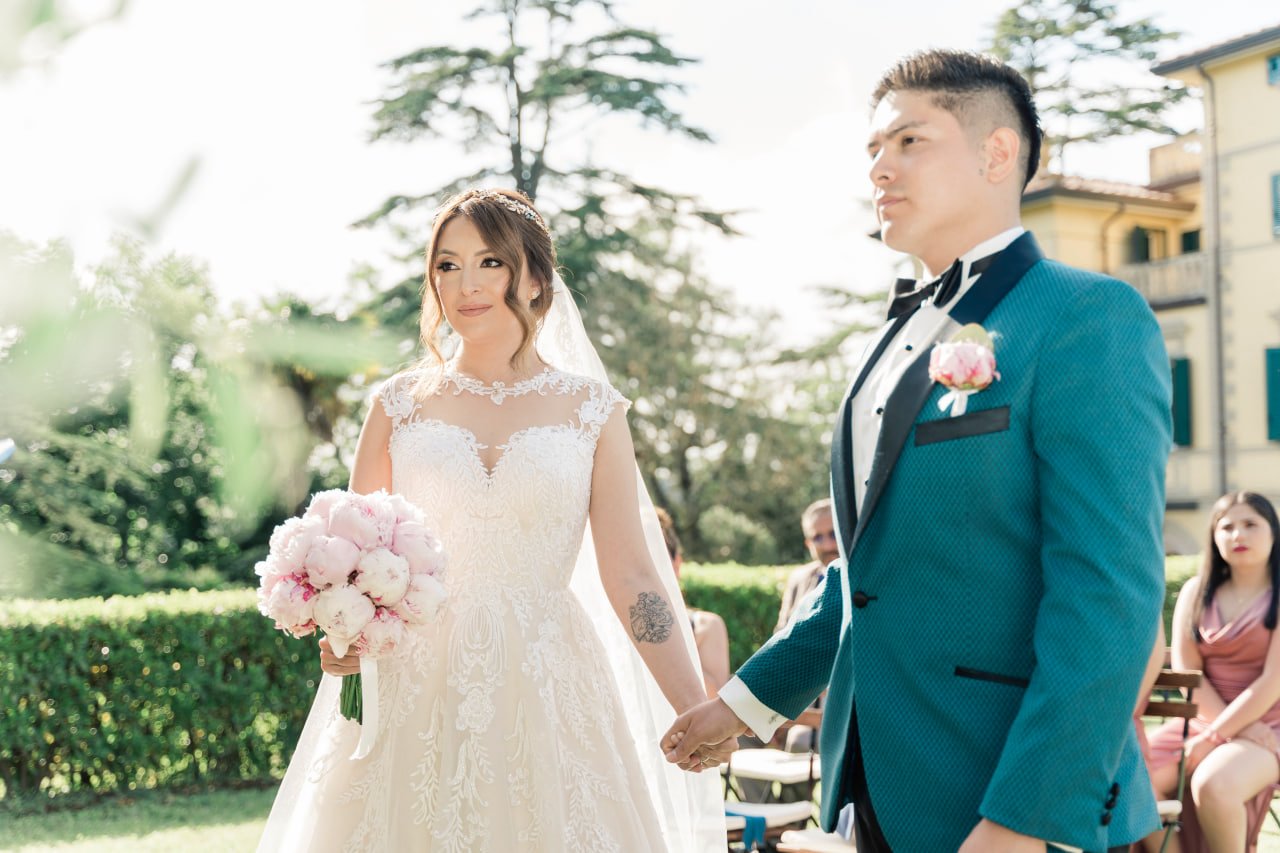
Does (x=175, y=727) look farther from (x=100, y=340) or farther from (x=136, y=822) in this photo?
(x=100, y=340)

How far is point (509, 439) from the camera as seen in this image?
394 centimetres

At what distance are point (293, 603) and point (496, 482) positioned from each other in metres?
0.72

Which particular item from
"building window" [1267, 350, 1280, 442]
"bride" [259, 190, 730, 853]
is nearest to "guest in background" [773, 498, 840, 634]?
"bride" [259, 190, 730, 853]

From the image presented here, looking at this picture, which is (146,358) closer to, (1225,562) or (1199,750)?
(1199,750)

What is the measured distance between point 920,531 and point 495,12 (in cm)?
2538

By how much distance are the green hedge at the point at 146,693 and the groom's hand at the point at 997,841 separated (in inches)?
377

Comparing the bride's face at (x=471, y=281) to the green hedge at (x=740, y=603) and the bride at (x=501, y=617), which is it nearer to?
the bride at (x=501, y=617)

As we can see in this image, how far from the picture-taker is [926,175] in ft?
7.95

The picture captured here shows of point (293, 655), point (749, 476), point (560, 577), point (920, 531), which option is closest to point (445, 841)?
point (560, 577)

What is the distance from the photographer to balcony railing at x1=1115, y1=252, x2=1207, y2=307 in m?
26.8

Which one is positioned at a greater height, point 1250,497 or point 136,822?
point 1250,497

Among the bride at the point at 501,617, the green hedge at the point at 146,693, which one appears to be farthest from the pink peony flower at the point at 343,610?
the green hedge at the point at 146,693

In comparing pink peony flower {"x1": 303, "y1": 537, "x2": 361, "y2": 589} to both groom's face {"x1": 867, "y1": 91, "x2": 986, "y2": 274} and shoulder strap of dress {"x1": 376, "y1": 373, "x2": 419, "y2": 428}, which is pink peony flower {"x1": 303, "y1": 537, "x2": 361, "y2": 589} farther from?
groom's face {"x1": 867, "y1": 91, "x2": 986, "y2": 274}

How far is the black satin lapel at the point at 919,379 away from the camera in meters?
2.32
